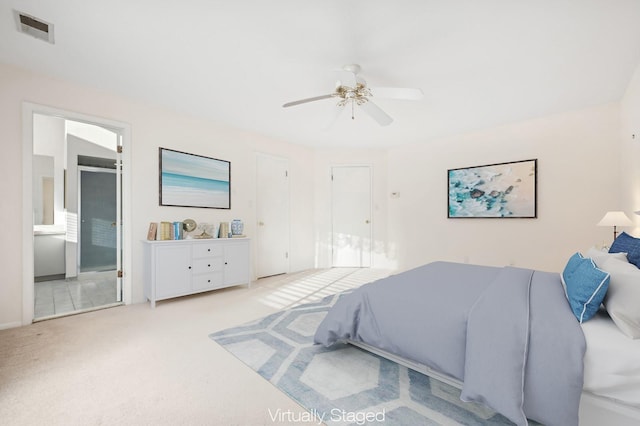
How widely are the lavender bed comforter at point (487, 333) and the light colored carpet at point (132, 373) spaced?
71 centimetres

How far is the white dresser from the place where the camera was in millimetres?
3169

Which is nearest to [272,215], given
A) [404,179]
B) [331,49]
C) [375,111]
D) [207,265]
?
[207,265]

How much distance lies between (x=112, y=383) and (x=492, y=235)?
15.8 ft

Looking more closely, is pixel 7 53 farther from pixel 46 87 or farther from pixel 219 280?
pixel 219 280

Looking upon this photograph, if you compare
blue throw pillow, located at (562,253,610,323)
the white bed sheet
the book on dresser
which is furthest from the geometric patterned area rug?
the book on dresser

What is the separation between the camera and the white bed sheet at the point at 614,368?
111 centimetres

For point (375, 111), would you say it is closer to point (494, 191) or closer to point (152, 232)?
point (494, 191)

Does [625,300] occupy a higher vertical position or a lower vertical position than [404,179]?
lower

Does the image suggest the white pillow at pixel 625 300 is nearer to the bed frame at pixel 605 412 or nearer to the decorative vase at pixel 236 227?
the bed frame at pixel 605 412

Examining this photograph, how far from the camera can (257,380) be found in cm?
176

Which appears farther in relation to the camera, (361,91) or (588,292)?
(361,91)

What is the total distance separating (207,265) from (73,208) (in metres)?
3.03

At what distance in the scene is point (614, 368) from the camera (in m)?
1.13

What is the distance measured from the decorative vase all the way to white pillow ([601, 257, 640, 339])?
3755 mm
